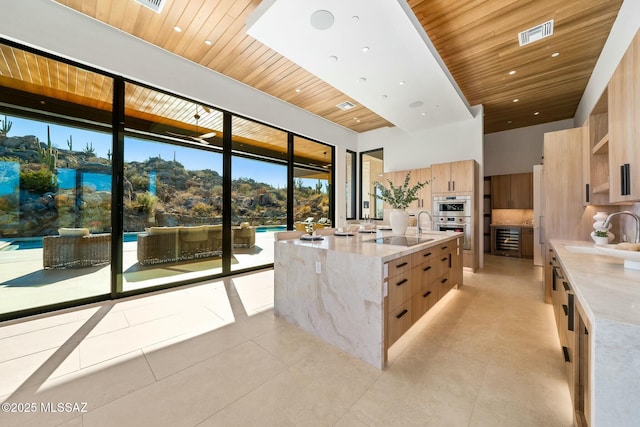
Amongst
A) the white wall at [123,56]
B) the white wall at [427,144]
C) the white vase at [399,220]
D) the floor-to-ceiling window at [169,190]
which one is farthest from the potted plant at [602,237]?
the white wall at [123,56]

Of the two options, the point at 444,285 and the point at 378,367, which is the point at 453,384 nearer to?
the point at 378,367

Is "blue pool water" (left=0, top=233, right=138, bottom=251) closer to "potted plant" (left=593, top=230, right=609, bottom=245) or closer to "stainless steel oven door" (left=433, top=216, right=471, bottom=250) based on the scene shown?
"potted plant" (left=593, top=230, right=609, bottom=245)

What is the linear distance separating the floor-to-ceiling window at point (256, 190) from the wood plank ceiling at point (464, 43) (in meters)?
0.90

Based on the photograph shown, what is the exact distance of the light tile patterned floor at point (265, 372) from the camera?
4.76 ft

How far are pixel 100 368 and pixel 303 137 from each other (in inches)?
201

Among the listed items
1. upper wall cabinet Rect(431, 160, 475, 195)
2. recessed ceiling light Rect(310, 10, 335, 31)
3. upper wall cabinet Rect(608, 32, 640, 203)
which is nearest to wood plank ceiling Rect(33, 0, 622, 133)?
recessed ceiling light Rect(310, 10, 335, 31)

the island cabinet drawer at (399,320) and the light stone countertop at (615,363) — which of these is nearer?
the light stone countertop at (615,363)

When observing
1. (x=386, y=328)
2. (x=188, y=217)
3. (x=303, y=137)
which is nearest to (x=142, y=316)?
(x=188, y=217)

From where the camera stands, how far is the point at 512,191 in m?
6.49

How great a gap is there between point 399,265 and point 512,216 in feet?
21.6

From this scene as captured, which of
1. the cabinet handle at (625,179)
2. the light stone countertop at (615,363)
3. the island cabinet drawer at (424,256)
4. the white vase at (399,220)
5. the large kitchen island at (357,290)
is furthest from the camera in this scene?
the white vase at (399,220)

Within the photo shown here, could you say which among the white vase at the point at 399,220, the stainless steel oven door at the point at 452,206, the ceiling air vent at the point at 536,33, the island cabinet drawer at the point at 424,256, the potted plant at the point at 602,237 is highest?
the ceiling air vent at the point at 536,33

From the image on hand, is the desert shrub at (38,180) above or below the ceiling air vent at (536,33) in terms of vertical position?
below

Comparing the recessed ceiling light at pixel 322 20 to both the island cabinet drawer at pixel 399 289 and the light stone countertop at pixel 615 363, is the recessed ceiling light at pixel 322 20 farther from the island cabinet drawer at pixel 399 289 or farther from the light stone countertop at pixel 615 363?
the light stone countertop at pixel 615 363
